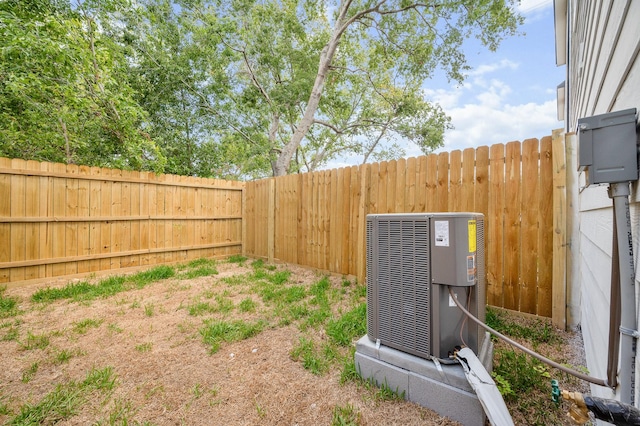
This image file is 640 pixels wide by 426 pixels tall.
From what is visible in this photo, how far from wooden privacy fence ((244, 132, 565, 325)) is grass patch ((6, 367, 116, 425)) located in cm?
303

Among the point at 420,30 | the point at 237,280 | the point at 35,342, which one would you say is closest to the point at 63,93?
the point at 35,342

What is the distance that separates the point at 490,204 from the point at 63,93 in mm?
6779

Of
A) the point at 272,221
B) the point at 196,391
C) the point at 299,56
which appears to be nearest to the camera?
the point at 196,391

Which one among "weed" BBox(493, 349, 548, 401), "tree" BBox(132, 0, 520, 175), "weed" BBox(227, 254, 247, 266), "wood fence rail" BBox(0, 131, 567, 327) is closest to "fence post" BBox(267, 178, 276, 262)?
"wood fence rail" BBox(0, 131, 567, 327)

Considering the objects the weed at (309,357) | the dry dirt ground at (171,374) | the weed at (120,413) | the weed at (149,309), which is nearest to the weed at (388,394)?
the dry dirt ground at (171,374)

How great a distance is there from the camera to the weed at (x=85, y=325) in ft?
8.60

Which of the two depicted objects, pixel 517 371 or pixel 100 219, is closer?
pixel 517 371

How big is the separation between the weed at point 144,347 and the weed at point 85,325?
0.77 m

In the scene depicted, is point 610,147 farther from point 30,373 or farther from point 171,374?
point 30,373

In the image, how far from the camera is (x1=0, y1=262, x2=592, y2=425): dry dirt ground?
1573 millimetres

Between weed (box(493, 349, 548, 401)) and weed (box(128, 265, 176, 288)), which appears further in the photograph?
weed (box(128, 265, 176, 288))

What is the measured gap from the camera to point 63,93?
453 centimetres

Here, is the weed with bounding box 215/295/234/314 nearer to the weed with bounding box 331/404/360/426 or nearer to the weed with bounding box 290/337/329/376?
the weed with bounding box 290/337/329/376

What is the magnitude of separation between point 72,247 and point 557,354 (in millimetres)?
6493
